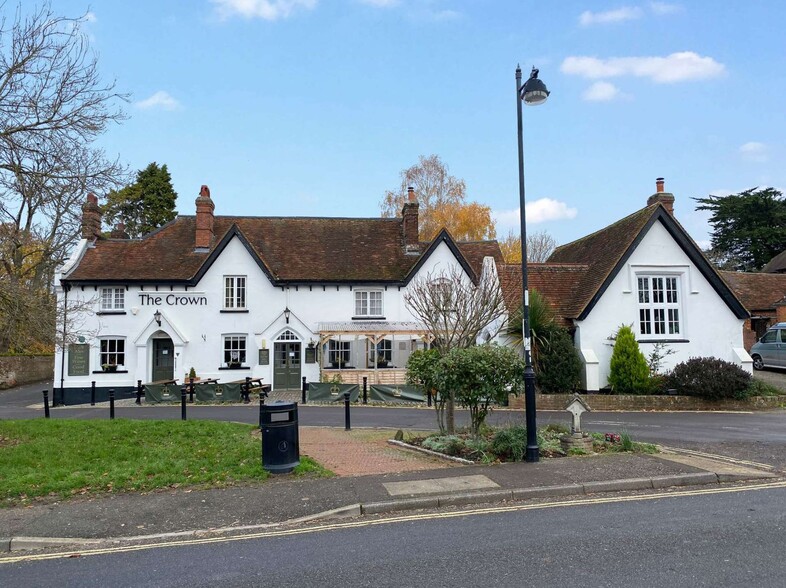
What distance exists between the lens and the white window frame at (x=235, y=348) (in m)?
25.7

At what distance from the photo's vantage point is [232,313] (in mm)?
25734

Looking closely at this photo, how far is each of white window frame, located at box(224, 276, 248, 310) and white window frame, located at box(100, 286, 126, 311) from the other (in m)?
4.81

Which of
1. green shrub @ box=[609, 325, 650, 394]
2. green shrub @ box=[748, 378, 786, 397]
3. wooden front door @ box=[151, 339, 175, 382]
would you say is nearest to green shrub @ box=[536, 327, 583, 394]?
green shrub @ box=[609, 325, 650, 394]

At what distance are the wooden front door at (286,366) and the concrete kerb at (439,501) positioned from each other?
18892mm

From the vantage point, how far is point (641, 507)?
7188mm

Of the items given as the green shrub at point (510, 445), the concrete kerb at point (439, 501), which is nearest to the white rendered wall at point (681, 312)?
the green shrub at point (510, 445)

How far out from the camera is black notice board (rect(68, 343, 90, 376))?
978 inches

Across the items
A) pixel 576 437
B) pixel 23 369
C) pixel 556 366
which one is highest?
pixel 556 366

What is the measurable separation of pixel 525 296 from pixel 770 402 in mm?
14288

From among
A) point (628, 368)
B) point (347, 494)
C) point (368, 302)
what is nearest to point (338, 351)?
point (368, 302)

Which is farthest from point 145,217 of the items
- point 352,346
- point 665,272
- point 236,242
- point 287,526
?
point 287,526

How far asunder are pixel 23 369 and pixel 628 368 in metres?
36.4

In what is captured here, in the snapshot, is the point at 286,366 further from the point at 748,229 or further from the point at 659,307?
the point at 748,229

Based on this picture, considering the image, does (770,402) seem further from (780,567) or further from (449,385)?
(780,567)
